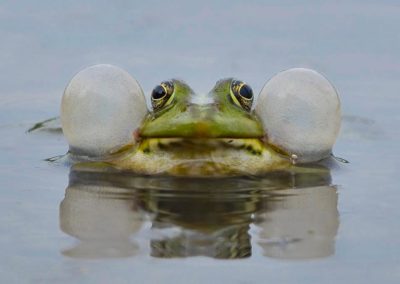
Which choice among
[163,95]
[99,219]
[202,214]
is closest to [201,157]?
[163,95]

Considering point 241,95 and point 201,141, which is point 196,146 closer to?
point 201,141

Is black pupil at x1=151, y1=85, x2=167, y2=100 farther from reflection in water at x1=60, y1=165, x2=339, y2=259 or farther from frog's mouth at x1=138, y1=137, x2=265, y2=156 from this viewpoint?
reflection in water at x1=60, y1=165, x2=339, y2=259

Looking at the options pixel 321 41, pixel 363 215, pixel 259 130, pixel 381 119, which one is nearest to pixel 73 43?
pixel 321 41

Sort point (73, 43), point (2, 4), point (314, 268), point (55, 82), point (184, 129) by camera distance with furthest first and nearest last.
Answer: point (2, 4), point (73, 43), point (55, 82), point (184, 129), point (314, 268)

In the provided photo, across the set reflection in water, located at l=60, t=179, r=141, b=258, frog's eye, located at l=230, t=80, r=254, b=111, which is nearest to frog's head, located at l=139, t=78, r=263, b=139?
frog's eye, located at l=230, t=80, r=254, b=111

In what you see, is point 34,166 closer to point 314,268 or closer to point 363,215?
point 363,215

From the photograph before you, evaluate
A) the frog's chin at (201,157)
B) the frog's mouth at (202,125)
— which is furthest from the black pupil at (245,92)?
the frog's chin at (201,157)

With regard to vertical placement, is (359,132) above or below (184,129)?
below
